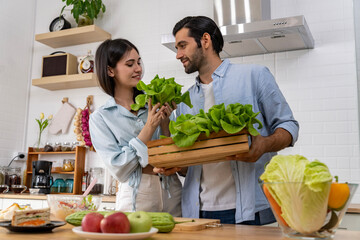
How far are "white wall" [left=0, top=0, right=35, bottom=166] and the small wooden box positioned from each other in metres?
0.41

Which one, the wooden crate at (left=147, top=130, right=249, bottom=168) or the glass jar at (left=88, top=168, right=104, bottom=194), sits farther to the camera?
the glass jar at (left=88, top=168, right=104, bottom=194)

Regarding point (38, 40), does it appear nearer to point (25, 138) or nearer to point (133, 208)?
point (25, 138)

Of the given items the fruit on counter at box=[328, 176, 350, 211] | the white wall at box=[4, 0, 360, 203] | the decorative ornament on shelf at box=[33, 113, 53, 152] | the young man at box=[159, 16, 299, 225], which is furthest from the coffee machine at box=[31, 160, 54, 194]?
the fruit on counter at box=[328, 176, 350, 211]

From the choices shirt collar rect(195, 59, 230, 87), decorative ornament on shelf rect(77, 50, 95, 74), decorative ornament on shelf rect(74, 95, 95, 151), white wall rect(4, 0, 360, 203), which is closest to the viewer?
shirt collar rect(195, 59, 230, 87)

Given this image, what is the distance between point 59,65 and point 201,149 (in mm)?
3388

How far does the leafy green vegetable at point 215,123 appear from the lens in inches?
55.0

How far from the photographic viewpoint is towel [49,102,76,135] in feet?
14.7

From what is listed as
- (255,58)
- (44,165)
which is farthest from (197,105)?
(44,165)

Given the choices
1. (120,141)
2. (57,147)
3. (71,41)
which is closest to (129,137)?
(120,141)

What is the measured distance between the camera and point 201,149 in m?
1.49

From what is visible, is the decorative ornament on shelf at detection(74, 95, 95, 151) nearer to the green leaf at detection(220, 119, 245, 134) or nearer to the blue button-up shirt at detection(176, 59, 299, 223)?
the blue button-up shirt at detection(176, 59, 299, 223)

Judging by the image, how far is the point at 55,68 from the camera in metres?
4.49

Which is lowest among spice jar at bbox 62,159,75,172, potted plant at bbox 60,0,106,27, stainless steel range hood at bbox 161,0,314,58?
spice jar at bbox 62,159,75,172

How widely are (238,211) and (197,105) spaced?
578 millimetres
